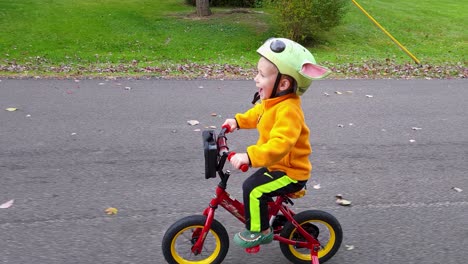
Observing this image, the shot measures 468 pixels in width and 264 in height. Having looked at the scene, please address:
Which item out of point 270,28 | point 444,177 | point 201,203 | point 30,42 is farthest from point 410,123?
point 30,42

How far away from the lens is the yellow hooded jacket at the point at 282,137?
2.67 meters

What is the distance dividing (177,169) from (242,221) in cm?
184

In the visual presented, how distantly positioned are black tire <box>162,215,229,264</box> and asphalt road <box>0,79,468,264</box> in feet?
0.80

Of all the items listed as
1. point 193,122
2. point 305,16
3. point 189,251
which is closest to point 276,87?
point 189,251

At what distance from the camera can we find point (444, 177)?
488 cm

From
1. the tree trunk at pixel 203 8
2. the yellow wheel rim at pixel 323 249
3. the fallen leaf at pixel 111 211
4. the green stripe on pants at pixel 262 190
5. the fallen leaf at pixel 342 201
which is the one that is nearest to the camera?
the green stripe on pants at pixel 262 190

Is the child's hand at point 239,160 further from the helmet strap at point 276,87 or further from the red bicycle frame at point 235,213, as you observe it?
the helmet strap at point 276,87

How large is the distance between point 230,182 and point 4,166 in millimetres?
2242

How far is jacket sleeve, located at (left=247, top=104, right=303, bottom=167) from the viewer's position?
266cm

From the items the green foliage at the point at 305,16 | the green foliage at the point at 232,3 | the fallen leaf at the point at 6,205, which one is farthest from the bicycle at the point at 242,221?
the green foliage at the point at 232,3

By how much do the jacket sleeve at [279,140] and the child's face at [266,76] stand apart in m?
0.14

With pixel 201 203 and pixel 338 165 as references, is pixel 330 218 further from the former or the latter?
pixel 338 165

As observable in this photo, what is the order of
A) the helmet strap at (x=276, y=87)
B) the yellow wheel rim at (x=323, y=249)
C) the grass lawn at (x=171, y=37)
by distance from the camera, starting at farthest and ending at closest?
the grass lawn at (x=171, y=37) < the yellow wheel rim at (x=323, y=249) < the helmet strap at (x=276, y=87)

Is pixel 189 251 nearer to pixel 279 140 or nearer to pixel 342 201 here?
pixel 279 140
